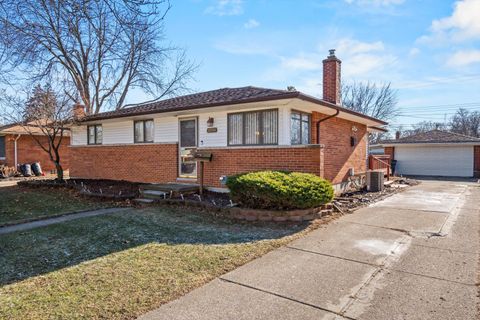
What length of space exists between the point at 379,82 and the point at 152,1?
3835 centimetres

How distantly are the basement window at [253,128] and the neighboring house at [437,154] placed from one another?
18.4m

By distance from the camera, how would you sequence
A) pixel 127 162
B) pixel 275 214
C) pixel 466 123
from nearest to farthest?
pixel 275 214, pixel 127 162, pixel 466 123

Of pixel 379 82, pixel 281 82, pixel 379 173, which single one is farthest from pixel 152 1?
pixel 379 82

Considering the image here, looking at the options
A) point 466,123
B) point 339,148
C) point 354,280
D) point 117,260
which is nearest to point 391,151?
point 339,148

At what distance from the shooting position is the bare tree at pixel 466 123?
51781 mm

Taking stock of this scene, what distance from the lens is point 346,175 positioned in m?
12.1

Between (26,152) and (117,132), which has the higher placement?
(117,132)

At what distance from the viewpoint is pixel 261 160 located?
958 centimetres

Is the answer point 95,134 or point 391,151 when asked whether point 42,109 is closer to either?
point 95,134

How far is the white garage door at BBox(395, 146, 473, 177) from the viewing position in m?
22.6

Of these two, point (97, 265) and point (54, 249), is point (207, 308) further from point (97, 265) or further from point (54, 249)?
point (54, 249)

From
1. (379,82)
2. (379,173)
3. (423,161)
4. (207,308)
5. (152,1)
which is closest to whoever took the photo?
(207,308)

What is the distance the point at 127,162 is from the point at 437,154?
21.6 meters

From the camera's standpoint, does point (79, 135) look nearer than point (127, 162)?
No
